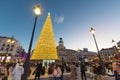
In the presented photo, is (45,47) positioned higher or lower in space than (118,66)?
higher

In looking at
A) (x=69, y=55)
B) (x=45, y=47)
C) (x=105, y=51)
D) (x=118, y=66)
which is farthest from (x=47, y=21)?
(x=105, y=51)

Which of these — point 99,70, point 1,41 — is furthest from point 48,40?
point 1,41

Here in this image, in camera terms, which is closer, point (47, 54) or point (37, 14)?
point (37, 14)

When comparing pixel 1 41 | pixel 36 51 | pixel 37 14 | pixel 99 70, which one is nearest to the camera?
pixel 37 14

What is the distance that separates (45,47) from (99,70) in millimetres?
16490

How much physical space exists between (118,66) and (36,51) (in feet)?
72.8

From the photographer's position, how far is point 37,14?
817cm

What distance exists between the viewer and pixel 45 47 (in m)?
24.4

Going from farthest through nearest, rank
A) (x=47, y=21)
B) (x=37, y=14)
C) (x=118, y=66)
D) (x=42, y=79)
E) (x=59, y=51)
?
(x=59, y=51) → (x=47, y=21) → (x=42, y=79) → (x=37, y=14) → (x=118, y=66)

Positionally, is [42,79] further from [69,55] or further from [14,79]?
[69,55]

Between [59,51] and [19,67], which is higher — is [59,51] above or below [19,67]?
above

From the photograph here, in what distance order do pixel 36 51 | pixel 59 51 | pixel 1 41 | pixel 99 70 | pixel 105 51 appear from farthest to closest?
pixel 105 51 → pixel 59 51 → pixel 1 41 → pixel 36 51 → pixel 99 70

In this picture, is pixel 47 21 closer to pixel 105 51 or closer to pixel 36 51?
pixel 36 51

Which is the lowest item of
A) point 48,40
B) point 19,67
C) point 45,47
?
point 19,67
